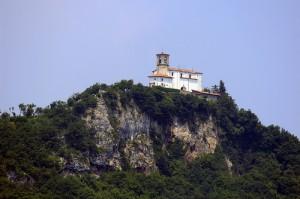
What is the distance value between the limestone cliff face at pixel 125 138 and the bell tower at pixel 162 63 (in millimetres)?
8020

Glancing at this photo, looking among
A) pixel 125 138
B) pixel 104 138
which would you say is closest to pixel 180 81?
pixel 125 138

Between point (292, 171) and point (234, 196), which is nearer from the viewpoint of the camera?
point (234, 196)

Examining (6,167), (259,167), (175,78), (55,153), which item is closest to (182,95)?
(175,78)

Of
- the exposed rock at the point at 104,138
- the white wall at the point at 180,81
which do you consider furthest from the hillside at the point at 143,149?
the white wall at the point at 180,81

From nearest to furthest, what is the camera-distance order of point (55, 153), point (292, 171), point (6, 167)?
1. point (6, 167)
2. point (55, 153)
3. point (292, 171)

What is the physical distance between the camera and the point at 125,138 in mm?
100750

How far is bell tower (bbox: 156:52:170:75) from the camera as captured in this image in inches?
4402

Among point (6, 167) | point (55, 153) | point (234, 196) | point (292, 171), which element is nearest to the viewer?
point (6, 167)

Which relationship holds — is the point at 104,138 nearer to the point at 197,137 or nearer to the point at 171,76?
the point at 197,137

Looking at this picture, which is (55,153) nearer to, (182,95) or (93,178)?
(93,178)

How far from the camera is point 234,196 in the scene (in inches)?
4026

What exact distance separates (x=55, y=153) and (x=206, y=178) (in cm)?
1850

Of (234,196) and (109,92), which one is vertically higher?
(109,92)

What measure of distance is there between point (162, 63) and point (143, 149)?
13.8 meters
